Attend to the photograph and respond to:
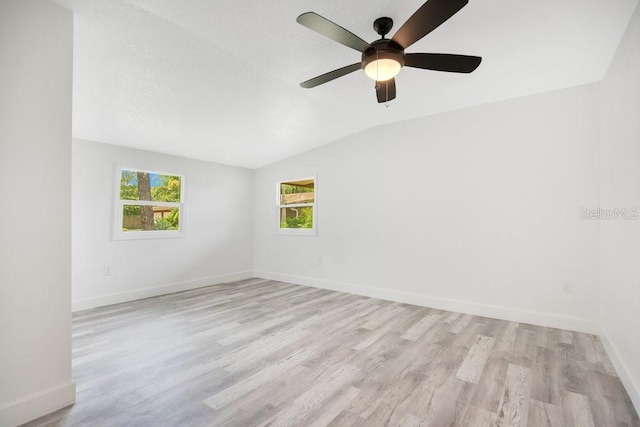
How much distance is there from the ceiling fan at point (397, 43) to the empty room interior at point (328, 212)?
2cm

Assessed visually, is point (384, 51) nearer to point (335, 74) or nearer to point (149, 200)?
point (335, 74)

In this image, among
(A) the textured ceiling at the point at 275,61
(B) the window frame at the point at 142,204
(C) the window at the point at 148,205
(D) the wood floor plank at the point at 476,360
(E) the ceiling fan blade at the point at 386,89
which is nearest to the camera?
(A) the textured ceiling at the point at 275,61

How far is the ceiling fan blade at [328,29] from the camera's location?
1.55 meters

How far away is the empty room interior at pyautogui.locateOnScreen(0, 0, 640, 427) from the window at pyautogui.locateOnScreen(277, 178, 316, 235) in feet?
0.22

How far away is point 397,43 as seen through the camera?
183cm

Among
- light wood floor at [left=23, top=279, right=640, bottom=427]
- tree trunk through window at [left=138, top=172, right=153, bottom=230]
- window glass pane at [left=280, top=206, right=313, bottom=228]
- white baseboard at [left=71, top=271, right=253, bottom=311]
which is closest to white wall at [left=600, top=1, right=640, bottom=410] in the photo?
light wood floor at [left=23, top=279, right=640, bottom=427]

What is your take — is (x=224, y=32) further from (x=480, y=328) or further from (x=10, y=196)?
(x=480, y=328)

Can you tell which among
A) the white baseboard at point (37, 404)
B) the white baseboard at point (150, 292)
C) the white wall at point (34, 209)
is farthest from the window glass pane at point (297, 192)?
the white baseboard at point (37, 404)

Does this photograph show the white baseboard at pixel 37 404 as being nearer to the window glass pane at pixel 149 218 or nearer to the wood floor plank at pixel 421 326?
the wood floor plank at pixel 421 326

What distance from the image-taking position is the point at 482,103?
11.5 feet

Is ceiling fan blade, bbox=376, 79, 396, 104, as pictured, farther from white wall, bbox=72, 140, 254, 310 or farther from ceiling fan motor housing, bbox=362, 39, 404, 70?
white wall, bbox=72, 140, 254, 310

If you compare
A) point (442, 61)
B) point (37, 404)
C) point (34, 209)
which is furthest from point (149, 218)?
point (442, 61)

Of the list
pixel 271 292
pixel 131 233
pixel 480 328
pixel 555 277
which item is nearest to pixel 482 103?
pixel 555 277

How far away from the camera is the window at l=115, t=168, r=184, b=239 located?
414cm
